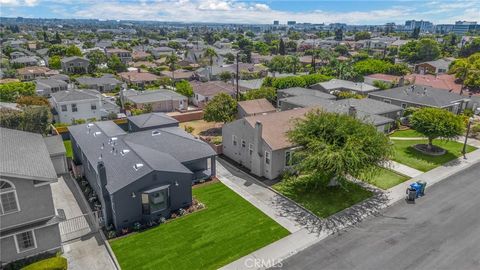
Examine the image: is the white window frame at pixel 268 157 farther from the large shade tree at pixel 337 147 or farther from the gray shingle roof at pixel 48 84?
the gray shingle roof at pixel 48 84

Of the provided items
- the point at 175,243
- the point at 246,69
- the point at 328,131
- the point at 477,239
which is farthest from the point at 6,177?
the point at 246,69

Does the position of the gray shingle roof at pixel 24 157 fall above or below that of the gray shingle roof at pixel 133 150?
above

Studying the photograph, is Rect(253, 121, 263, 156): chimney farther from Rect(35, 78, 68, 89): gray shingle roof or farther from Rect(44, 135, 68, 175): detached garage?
Rect(35, 78, 68, 89): gray shingle roof

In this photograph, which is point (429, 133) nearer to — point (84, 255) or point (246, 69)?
point (84, 255)

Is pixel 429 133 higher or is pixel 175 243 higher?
pixel 429 133

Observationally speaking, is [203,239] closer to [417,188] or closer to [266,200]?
[266,200]

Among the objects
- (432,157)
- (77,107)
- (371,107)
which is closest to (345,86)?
(371,107)

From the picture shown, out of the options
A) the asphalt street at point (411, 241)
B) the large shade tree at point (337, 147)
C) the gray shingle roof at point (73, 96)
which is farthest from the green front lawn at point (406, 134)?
the gray shingle roof at point (73, 96)
